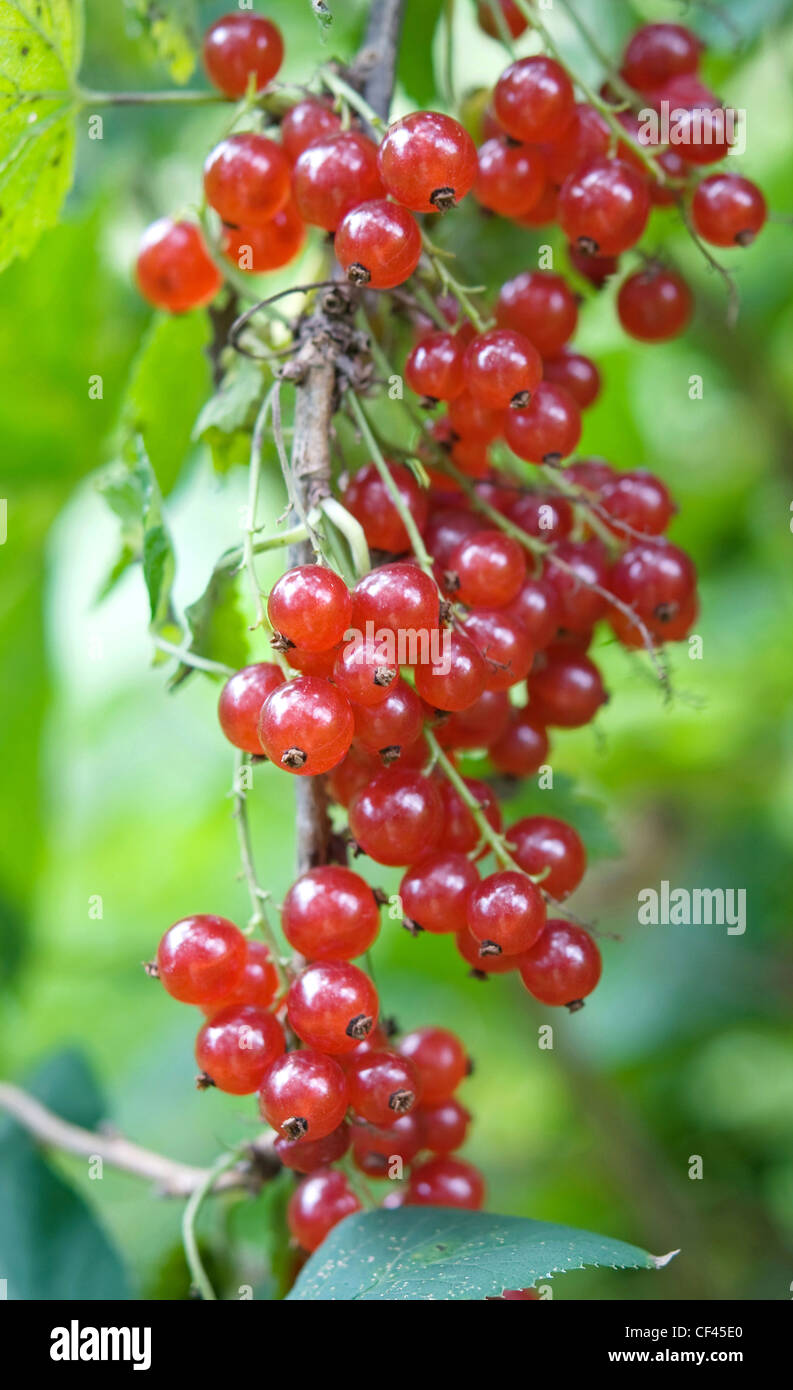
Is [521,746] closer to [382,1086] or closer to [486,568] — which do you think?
[486,568]

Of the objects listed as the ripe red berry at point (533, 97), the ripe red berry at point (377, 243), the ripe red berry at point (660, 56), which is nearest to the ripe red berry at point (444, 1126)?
the ripe red berry at point (377, 243)

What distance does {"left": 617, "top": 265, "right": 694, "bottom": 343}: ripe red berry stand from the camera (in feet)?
2.97

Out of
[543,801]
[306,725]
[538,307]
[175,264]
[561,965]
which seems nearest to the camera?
[306,725]

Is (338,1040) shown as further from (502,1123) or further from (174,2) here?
(502,1123)

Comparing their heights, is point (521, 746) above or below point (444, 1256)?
above

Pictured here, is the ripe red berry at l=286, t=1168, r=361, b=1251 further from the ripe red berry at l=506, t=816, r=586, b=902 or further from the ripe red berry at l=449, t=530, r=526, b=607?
→ the ripe red berry at l=449, t=530, r=526, b=607

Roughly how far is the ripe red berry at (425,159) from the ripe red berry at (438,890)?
391 mm

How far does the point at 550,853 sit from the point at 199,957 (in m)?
0.23

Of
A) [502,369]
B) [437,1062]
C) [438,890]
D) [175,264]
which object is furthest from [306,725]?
[175,264]

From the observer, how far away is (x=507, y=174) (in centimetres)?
81

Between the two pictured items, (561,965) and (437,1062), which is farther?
(437,1062)

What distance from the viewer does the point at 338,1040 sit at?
66 centimetres

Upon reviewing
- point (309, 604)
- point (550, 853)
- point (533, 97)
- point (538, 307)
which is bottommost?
point (550, 853)

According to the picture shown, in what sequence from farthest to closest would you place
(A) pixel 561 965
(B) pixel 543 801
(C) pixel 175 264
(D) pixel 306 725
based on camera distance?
1. (B) pixel 543 801
2. (C) pixel 175 264
3. (A) pixel 561 965
4. (D) pixel 306 725
